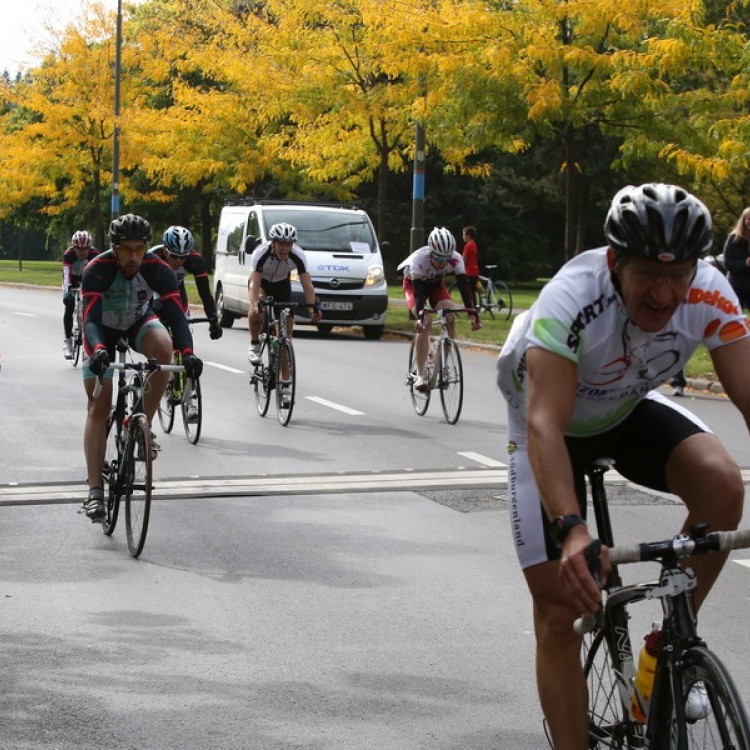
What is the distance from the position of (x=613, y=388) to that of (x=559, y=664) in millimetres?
688

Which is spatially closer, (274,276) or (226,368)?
(274,276)

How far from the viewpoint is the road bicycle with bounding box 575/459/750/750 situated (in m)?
3.18

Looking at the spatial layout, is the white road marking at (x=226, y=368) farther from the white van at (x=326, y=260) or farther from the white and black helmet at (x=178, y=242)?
the white and black helmet at (x=178, y=242)

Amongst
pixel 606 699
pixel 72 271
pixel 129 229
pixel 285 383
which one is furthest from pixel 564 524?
pixel 72 271

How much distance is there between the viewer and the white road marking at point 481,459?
439 inches

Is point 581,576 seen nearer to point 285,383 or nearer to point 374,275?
point 285,383

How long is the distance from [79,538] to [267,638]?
8.08ft

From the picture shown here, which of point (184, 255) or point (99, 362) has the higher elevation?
point (184, 255)

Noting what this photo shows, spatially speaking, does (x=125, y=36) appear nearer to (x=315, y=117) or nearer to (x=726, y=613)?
(x=315, y=117)

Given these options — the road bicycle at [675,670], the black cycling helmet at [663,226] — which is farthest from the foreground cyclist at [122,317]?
the black cycling helmet at [663,226]

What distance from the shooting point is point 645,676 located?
12.2 ft

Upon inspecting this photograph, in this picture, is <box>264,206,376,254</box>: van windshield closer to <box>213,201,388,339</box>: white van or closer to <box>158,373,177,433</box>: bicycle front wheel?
<box>213,201,388,339</box>: white van

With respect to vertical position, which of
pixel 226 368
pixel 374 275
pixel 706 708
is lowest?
pixel 226 368

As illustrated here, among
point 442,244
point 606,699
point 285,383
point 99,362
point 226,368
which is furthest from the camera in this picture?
point 226,368
